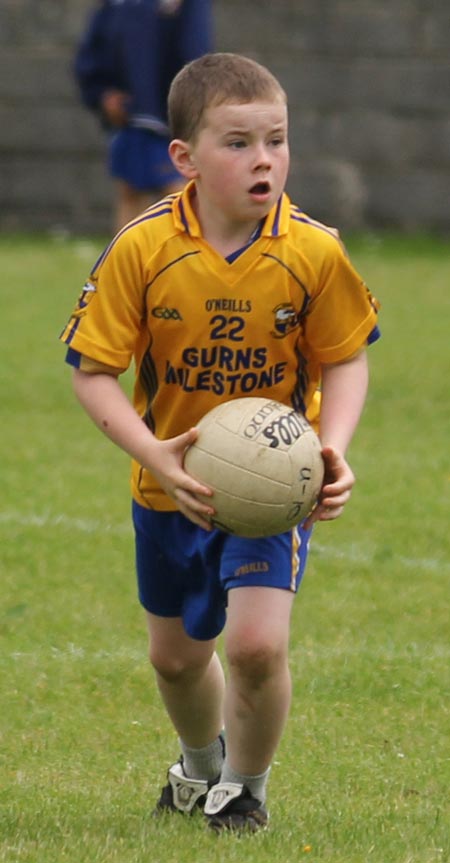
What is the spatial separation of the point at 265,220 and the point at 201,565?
895 mm

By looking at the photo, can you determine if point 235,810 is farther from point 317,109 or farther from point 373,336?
point 317,109

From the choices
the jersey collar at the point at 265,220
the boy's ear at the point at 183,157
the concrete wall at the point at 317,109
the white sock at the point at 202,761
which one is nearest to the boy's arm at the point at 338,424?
the jersey collar at the point at 265,220

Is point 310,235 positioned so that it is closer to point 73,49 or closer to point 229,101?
point 229,101

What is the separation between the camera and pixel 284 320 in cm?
435

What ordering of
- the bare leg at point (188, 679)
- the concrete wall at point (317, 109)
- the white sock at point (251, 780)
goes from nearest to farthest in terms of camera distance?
the white sock at point (251, 780) → the bare leg at point (188, 679) → the concrete wall at point (317, 109)

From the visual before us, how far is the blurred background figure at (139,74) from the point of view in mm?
11469

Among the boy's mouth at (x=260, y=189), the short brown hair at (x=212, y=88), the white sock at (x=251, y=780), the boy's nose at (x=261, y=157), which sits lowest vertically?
the white sock at (x=251, y=780)

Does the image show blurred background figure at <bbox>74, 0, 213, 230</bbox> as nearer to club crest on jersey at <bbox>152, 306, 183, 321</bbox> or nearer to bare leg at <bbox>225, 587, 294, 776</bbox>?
club crest on jersey at <bbox>152, 306, 183, 321</bbox>

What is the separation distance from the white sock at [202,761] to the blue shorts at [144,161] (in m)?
7.37

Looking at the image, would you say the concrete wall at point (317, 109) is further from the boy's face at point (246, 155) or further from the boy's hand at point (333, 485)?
the boy's hand at point (333, 485)

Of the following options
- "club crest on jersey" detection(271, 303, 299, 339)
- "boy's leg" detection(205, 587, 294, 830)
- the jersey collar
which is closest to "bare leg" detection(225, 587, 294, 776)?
"boy's leg" detection(205, 587, 294, 830)

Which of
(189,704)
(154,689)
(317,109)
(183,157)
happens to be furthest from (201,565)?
(317,109)

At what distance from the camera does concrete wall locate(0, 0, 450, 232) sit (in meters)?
17.8

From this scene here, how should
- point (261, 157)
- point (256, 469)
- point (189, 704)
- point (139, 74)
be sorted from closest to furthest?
1. point (256, 469)
2. point (261, 157)
3. point (189, 704)
4. point (139, 74)
